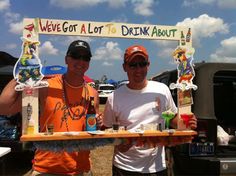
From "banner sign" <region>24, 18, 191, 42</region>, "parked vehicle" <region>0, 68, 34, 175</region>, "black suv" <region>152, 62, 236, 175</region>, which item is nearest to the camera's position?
"banner sign" <region>24, 18, 191, 42</region>

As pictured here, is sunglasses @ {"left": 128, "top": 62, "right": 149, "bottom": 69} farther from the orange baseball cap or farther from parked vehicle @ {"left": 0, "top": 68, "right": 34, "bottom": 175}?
parked vehicle @ {"left": 0, "top": 68, "right": 34, "bottom": 175}

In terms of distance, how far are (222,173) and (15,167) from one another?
456 centimetres

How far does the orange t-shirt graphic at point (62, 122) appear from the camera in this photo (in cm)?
313

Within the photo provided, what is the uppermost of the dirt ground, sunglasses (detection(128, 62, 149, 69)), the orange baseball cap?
the orange baseball cap

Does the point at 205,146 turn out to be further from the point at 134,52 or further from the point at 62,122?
the point at 62,122

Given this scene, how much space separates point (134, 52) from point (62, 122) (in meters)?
0.85

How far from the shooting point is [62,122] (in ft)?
10.4

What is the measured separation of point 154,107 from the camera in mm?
3371

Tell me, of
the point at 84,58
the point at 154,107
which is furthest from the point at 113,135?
the point at 84,58

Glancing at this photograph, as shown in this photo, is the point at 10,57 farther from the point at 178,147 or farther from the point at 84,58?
the point at 84,58

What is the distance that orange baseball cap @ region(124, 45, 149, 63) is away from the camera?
3.33 m

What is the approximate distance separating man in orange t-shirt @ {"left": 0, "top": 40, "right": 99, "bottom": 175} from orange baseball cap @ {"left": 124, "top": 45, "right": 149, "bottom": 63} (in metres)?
0.34

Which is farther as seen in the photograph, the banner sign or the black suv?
the black suv

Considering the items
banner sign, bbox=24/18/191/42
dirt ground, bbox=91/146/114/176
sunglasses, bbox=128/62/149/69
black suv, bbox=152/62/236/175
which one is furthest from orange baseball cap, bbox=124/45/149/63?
dirt ground, bbox=91/146/114/176
